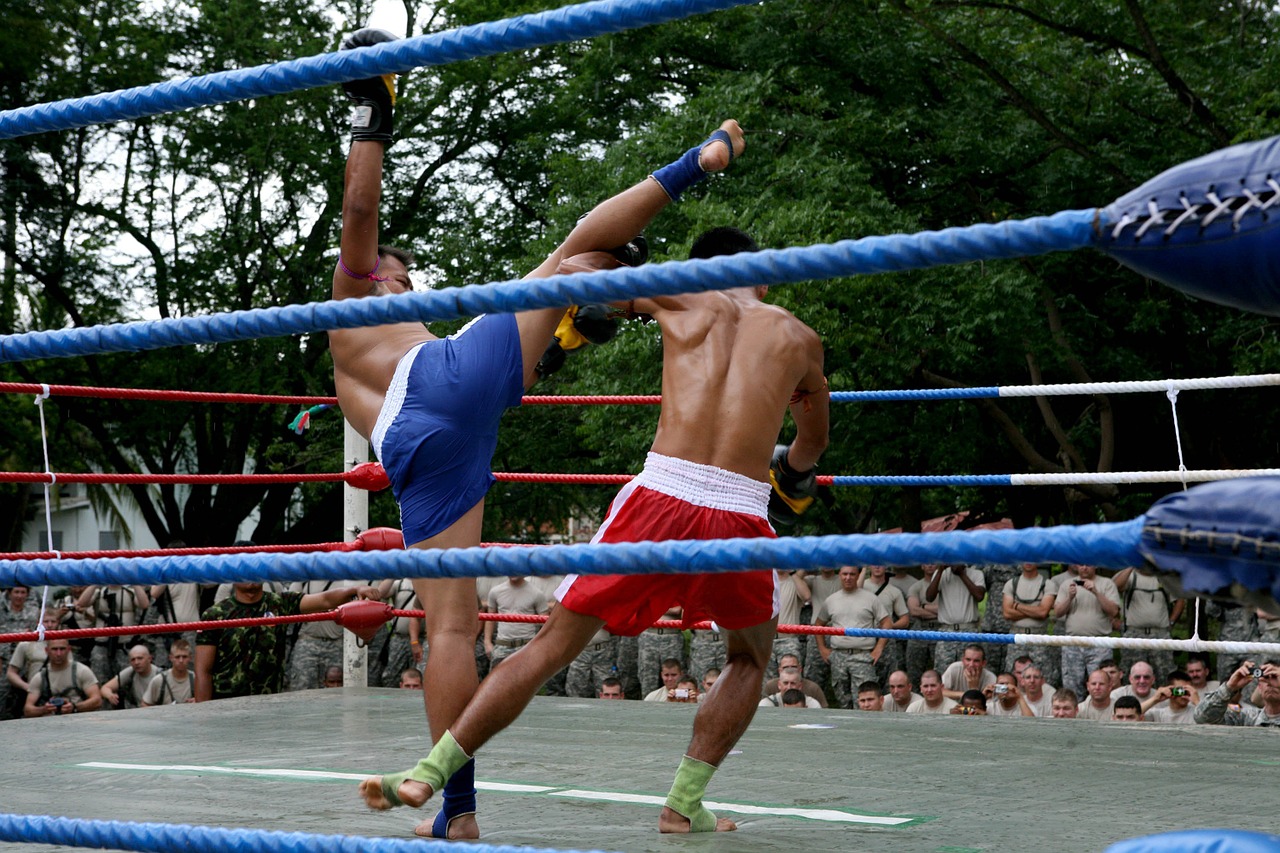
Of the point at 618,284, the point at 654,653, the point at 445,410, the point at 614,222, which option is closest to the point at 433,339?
the point at 445,410

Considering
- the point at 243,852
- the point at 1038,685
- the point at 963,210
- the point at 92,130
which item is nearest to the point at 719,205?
the point at 963,210

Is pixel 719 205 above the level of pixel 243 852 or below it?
above

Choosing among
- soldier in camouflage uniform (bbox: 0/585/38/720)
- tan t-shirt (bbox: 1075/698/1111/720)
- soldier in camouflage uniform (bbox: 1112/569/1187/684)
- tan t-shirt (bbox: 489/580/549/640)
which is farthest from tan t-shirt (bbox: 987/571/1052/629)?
soldier in camouflage uniform (bbox: 0/585/38/720)

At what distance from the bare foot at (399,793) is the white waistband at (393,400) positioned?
80 cm

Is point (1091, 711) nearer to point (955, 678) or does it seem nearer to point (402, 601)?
point (955, 678)

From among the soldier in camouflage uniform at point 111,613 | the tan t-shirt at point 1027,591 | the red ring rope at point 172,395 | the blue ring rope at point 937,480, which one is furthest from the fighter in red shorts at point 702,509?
the soldier in camouflage uniform at point 111,613

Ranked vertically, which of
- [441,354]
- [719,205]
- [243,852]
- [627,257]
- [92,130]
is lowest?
[243,852]

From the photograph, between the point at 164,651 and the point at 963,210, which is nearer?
the point at 164,651

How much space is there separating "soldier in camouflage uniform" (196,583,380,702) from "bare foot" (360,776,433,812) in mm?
3494

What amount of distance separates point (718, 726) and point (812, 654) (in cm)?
610

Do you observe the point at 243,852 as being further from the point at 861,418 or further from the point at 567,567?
the point at 861,418

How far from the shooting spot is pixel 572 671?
8797mm

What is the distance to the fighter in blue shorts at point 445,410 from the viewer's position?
2982 millimetres

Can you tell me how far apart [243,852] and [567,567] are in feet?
1.46
